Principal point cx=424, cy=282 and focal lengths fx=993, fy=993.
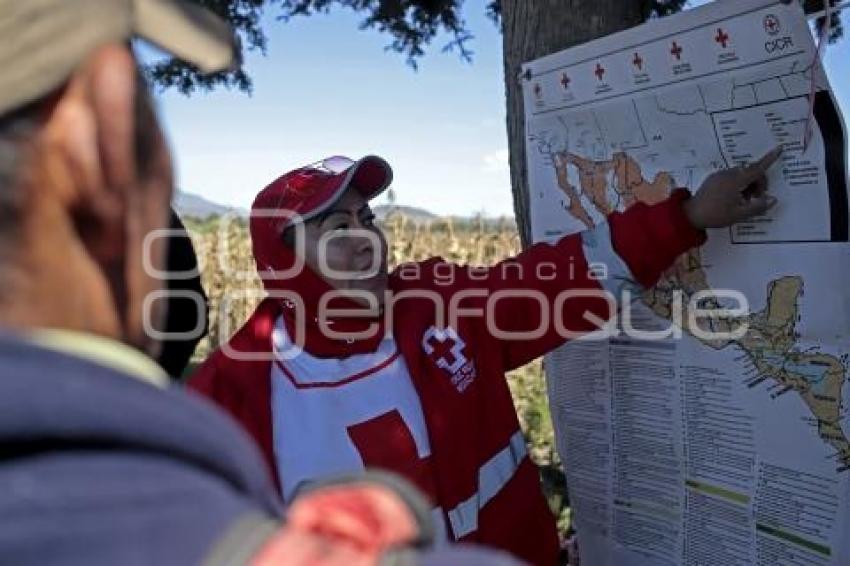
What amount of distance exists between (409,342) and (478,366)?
0.16m

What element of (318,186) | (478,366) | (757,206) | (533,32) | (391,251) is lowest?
(478,366)

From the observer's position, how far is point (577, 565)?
101 inches

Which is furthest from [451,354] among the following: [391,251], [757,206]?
[391,251]

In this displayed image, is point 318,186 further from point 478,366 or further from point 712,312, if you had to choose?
point 712,312

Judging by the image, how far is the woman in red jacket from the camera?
2061 millimetres

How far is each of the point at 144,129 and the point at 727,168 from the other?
57.7 inches

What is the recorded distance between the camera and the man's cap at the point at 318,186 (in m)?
2.26

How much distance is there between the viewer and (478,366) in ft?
7.16

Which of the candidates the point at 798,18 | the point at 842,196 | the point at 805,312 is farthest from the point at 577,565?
the point at 798,18

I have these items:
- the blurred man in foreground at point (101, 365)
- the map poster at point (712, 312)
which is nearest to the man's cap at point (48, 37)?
the blurred man in foreground at point (101, 365)

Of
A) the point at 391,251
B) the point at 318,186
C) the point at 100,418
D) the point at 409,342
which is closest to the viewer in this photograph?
the point at 100,418

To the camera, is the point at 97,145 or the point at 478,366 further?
the point at 478,366

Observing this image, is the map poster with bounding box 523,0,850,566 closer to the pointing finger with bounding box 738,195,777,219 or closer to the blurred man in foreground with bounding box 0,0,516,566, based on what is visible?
the pointing finger with bounding box 738,195,777,219

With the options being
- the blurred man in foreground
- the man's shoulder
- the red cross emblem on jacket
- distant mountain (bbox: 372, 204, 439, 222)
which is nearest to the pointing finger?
the red cross emblem on jacket
